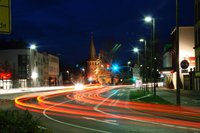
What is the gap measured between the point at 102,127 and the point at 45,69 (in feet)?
420

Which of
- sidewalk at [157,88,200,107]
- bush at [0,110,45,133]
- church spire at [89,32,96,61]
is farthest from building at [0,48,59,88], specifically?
bush at [0,110,45,133]

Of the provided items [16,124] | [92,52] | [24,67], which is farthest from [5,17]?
[92,52]

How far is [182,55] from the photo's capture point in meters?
82.3

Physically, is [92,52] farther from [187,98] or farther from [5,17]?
[5,17]

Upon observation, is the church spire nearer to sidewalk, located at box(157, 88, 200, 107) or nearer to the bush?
sidewalk, located at box(157, 88, 200, 107)

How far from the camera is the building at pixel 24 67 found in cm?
11375

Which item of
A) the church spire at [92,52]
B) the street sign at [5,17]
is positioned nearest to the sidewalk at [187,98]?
the street sign at [5,17]

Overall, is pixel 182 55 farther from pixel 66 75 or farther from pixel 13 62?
pixel 66 75

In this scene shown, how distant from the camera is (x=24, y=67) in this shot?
124 metres

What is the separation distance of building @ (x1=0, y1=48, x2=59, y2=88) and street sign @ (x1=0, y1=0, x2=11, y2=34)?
3725 inches

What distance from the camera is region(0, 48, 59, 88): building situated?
373ft

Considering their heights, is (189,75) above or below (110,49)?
below

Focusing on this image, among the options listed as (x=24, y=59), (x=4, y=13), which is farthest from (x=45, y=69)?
(x=4, y=13)

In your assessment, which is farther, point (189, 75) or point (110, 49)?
point (110, 49)
